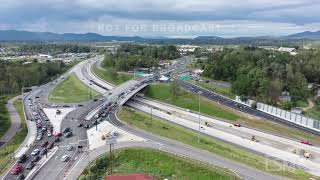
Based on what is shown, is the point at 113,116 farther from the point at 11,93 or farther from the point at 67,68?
the point at 67,68

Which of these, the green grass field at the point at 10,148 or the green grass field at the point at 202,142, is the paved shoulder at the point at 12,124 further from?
the green grass field at the point at 202,142

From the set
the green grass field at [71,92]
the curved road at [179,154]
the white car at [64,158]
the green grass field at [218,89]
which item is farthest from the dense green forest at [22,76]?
the white car at [64,158]

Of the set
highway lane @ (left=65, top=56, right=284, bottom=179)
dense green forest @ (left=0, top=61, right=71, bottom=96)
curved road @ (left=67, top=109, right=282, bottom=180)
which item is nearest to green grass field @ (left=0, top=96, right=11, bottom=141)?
highway lane @ (left=65, top=56, right=284, bottom=179)

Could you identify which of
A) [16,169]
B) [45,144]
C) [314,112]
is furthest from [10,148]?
[314,112]

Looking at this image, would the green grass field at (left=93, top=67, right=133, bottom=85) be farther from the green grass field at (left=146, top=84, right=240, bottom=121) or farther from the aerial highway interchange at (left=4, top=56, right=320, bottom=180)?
the green grass field at (left=146, top=84, right=240, bottom=121)

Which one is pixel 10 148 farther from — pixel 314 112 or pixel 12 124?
pixel 314 112

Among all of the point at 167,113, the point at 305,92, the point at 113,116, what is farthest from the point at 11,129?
the point at 305,92

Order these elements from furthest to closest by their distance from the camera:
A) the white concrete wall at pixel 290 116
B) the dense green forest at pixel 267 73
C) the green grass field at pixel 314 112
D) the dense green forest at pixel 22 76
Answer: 1. the dense green forest at pixel 22 76
2. the dense green forest at pixel 267 73
3. the green grass field at pixel 314 112
4. the white concrete wall at pixel 290 116
